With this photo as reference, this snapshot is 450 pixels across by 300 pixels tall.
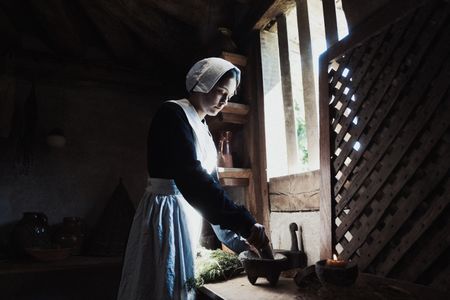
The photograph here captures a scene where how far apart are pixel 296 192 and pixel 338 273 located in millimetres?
929

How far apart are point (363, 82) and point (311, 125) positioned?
56cm

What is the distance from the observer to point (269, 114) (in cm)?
283

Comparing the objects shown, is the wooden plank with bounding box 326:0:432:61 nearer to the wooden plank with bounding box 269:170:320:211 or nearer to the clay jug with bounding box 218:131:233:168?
the wooden plank with bounding box 269:170:320:211

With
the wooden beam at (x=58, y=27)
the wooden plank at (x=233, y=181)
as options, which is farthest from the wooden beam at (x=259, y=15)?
the wooden beam at (x=58, y=27)

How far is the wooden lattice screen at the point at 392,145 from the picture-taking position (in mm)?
1319

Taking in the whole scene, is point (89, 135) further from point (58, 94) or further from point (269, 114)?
point (269, 114)

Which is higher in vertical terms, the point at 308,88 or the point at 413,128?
the point at 308,88

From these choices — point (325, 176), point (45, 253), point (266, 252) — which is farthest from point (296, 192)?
point (45, 253)

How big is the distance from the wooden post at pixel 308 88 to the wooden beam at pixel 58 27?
7.82 feet

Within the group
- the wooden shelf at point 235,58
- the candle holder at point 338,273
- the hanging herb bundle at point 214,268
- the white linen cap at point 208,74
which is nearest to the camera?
the candle holder at point 338,273

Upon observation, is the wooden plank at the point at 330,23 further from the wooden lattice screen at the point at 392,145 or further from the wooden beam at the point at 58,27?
the wooden beam at the point at 58,27

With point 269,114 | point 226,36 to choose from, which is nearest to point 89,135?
point 226,36

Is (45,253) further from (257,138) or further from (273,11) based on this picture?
(273,11)

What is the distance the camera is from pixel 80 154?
4.18 m
